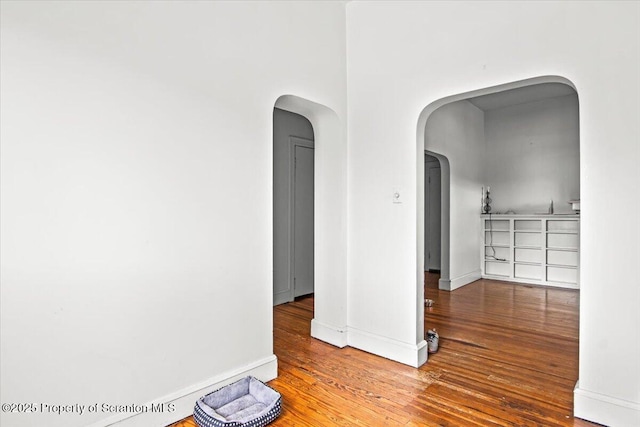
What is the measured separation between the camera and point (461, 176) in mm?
6031

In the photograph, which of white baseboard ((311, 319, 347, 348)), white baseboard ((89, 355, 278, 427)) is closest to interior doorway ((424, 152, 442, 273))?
white baseboard ((311, 319, 347, 348))

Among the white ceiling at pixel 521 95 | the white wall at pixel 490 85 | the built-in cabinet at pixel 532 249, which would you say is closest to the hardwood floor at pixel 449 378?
the white wall at pixel 490 85

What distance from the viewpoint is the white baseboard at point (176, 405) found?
79.2 inches

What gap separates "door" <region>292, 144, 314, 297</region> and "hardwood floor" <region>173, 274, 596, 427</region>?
96 centimetres

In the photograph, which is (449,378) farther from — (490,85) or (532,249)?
(532,249)

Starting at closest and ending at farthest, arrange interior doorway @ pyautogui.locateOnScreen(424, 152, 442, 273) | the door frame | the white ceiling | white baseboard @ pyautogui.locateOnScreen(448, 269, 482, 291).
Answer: the door frame, the white ceiling, white baseboard @ pyautogui.locateOnScreen(448, 269, 482, 291), interior doorway @ pyautogui.locateOnScreen(424, 152, 442, 273)

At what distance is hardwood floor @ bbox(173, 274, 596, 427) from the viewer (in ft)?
7.47

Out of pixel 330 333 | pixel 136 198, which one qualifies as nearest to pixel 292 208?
pixel 330 333

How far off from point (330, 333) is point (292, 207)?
2.10 metres

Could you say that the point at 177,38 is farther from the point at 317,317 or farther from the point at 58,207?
the point at 317,317

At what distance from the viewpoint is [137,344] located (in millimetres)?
2072

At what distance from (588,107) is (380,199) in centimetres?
158

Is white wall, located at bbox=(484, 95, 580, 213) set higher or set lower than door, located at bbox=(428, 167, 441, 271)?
higher

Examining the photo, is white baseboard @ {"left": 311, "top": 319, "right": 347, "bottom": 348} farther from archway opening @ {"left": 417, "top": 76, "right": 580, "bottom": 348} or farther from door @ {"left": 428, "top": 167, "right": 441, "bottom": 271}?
door @ {"left": 428, "top": 167, "right": 441, "bottom": 271}
